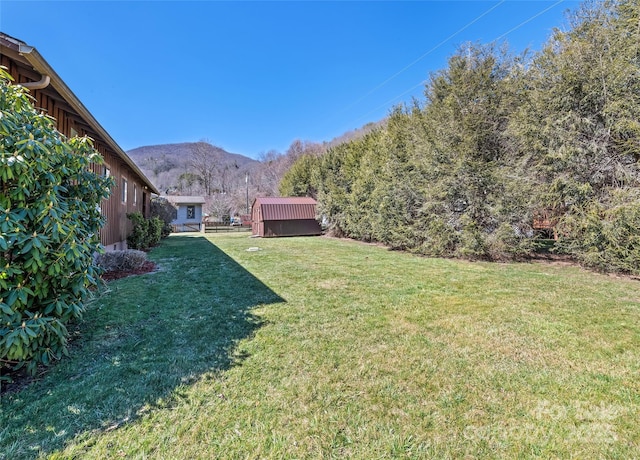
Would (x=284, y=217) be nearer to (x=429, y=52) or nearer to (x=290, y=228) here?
(x=290, y=228)

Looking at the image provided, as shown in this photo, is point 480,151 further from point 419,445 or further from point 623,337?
point 419,445

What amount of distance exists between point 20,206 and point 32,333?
998mm

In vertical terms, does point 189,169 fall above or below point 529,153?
above

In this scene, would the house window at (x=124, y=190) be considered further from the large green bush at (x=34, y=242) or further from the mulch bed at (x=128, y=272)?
the large green bush at (x=34, y=242)

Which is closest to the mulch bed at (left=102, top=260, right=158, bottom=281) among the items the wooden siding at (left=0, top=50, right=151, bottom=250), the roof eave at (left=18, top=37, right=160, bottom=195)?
the wooden siding at (left=0, top=50, right=151, bottom=250)

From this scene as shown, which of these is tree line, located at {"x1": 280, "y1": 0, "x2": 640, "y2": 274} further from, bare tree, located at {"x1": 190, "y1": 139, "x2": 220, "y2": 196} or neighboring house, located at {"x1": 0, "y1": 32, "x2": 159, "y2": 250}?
bare tree, located at {"x1": 190, "y1": 139, "x2": 220, "y2": 196}

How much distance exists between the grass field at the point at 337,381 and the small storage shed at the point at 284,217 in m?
13.6

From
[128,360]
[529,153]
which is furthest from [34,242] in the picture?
[529,153]

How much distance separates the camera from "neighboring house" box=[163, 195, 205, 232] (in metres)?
30.0

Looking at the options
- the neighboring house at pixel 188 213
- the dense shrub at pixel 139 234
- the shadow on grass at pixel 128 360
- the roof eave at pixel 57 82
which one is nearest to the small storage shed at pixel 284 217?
the dense shrub at pixel 139 234

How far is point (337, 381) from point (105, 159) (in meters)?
8.26

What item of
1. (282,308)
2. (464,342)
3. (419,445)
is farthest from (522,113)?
(419,445)

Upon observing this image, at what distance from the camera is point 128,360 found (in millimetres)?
2721

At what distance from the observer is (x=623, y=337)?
335 cm
